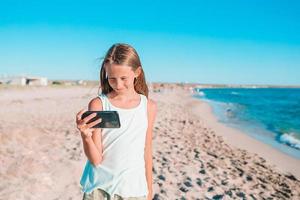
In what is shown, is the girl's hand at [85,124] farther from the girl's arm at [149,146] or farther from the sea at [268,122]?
the sea at [268,122]

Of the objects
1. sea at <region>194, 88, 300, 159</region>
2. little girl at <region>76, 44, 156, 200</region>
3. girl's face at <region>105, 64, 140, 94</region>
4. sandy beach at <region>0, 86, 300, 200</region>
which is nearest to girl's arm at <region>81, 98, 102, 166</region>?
little girl at <region>76, 44, 156, 200</region>

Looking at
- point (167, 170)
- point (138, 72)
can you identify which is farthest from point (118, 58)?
point (167, 170)

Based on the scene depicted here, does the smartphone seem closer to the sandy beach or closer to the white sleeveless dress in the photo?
the white sleeveless dress

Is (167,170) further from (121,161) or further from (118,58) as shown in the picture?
(118,58)

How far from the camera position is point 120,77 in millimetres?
1953

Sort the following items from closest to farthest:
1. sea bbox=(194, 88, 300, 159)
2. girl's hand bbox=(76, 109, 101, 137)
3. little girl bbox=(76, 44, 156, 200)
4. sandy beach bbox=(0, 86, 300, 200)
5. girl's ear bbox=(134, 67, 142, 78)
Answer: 1. girl's hand bbox=(76, 109, 101, 137)
2. little girl bbox=(76, 44, 156, 200)
3. girl's ear bbox=(134, 67, 142, 78)
4. sandy beach bbox=(0, 86, 300, 200)
5. sea bbox=(194, 88, 300, 159)

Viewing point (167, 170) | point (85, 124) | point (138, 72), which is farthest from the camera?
point (167, 170)

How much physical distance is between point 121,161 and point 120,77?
1.49 feet

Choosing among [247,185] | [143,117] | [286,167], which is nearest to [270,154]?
[286,167]

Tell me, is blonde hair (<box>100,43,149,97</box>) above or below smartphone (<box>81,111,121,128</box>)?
above

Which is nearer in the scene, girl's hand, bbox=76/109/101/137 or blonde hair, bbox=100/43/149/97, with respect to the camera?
girl's hand, bbox=76/109/101/137

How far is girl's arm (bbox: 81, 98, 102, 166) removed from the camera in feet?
5.87

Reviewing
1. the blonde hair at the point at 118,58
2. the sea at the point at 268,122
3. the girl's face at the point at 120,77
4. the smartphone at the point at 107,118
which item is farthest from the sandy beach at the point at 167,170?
the sea at the point at 268,122

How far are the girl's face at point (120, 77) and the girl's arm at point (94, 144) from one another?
13 centimetres
